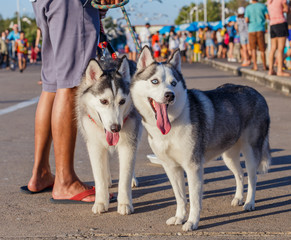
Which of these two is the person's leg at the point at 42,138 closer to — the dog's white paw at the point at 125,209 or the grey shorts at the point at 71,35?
the grey shorts at the point at 71,35

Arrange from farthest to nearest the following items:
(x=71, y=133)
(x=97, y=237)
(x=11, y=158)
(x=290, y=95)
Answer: (x=290, y=95) < (x=11, y=158) < (x=71, y=133) < (x=97, y=237)

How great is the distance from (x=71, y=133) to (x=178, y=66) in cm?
116

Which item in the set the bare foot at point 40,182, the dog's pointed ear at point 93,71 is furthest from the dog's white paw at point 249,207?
the bare foot at point 40,182

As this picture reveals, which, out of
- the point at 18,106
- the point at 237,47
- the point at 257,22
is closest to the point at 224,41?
the point at 237,47

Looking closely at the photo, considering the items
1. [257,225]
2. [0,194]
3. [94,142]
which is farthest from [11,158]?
[257,225]

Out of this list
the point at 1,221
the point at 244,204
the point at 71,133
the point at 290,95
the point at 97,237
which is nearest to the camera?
the point at 97,237

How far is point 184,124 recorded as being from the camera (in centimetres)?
390

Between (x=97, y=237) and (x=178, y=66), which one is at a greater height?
(x=178, y=66)

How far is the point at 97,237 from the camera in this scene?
3.63 meters

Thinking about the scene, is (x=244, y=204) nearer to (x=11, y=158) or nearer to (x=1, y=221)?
(x=1, y=221)

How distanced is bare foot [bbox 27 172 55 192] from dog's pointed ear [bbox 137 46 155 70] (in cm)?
155

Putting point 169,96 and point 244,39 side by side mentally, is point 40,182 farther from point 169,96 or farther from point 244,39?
point 244,39

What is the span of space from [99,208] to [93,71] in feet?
3.43

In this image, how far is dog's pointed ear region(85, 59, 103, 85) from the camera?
13.8 feet
